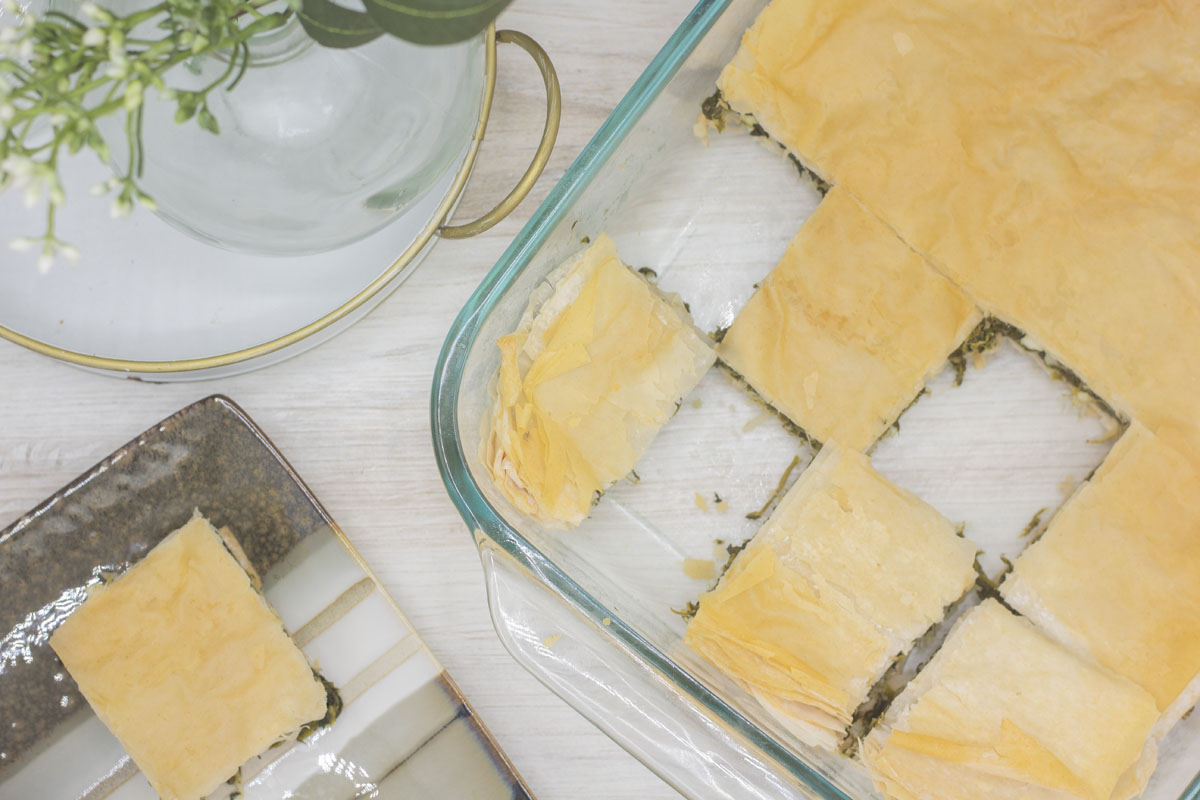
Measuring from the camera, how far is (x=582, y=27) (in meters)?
1.53

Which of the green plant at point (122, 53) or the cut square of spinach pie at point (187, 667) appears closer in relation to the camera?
the green plant at point (122, 53)

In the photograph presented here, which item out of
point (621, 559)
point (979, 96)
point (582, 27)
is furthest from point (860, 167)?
point (621, 559)

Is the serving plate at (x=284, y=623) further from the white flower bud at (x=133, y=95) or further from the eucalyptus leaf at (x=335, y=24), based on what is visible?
the white flower bud at (x=133, y=95)

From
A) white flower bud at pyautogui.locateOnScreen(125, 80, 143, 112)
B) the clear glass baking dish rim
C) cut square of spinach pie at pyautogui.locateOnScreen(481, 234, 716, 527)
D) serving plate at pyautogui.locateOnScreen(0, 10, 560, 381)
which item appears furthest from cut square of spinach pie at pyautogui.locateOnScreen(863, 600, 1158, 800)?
white flower bud at pyautogui.locateOnScreen(125, 80, 143, 112)

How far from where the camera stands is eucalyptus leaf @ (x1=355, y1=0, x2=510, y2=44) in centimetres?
85

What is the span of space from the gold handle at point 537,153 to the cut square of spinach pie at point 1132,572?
3.49 feet

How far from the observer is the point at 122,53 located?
685 mm

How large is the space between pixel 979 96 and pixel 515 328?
0.86 m

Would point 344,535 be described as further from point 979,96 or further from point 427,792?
point 979,96

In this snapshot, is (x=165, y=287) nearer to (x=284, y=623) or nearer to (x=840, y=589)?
(x=284, y=623)

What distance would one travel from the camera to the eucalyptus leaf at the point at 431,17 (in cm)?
85

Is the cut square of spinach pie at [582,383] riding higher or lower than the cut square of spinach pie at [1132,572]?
lower

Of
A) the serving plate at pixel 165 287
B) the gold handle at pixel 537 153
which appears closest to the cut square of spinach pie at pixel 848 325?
the gold handle at pixel 537 153

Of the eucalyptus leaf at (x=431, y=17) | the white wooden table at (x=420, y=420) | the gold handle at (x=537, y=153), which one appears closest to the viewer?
the eucalyptus leaf at (x=431, y=17)
